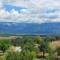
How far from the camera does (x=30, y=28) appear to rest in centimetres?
297

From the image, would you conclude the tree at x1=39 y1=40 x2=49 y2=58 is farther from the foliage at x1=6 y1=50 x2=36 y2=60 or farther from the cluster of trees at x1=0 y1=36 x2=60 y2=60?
the foliage at x1=6 y1=50 x2=36 y2=60

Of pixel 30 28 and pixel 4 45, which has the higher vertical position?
pixel 30 28

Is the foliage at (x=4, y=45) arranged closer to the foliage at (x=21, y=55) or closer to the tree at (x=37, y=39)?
the foliage at (x=21, y=55)

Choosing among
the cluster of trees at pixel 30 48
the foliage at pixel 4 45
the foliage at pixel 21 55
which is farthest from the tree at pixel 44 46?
the foliage at pixel 4 45

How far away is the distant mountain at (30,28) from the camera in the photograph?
2947 millimetres

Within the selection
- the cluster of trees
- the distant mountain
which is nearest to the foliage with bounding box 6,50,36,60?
the cluster of trees

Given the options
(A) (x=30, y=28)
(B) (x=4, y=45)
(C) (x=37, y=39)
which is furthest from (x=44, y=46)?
(B) (x=4, y=45)

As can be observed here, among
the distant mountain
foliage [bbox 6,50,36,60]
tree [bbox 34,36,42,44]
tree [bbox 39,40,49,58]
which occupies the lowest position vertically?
foliage [bbox 6,50,36,60]

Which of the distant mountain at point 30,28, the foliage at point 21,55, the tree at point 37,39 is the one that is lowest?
the foliage at point 21,55

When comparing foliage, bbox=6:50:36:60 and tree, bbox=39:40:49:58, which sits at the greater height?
tree, bbox=39:40:49:58

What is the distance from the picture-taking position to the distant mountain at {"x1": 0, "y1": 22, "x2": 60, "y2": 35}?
9.67ft

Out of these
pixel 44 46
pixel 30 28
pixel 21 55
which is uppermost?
pixel 30 28

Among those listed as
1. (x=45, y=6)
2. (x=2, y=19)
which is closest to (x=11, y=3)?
(x=2, y=19)

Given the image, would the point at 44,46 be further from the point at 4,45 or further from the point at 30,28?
the point at 4,45
